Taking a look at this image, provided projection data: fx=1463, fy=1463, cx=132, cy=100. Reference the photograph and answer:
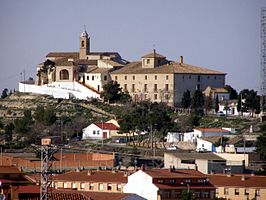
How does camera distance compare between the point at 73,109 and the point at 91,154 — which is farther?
the point at 73,109

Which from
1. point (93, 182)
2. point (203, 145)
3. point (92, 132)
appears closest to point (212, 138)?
point (203, 145)

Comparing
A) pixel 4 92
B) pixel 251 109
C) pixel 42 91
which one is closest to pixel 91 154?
pixel 251 109

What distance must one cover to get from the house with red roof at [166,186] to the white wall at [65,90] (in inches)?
1944

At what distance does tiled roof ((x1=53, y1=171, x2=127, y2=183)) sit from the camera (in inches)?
2402

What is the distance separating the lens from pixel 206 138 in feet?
293

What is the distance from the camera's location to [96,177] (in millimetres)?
61719

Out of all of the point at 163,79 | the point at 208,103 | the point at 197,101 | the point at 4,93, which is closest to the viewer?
the point at 197,101

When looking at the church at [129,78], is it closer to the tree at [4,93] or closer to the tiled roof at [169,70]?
the tiled roof at [169,70]

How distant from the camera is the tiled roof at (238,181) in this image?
61312mm

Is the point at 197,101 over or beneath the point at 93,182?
over

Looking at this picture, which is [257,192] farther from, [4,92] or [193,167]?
[4,92]

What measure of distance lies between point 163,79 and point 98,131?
10854mm

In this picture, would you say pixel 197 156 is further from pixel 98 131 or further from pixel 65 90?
pixel 65 90

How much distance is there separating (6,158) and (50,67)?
118 ft
